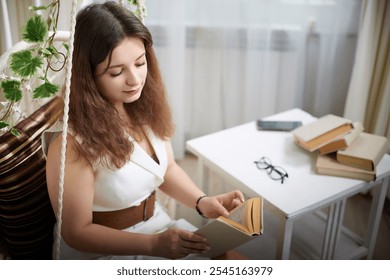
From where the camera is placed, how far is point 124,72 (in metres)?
1.04

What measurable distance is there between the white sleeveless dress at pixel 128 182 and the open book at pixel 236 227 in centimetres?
19

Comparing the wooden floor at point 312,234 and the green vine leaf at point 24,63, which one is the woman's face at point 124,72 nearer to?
the green vine leaf at point 24,63

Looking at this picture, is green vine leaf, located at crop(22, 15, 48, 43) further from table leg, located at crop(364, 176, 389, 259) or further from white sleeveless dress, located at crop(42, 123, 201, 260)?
table leg, located at crop(364, 176, 389, 259)

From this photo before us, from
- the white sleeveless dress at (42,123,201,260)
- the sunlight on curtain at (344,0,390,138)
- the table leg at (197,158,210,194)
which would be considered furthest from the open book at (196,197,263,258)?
the sunlight on curtain at (344,0,390,138)

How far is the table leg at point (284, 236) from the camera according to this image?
129 centimetres

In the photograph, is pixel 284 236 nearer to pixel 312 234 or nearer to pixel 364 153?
pixel 364 153

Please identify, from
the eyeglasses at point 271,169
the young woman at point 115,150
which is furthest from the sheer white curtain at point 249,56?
the young woman at point 115,150

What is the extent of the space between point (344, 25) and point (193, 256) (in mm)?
1591

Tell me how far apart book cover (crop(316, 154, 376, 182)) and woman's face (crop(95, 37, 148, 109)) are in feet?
2.27

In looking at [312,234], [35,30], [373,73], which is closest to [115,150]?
[35,30]

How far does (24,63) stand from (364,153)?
3.47 feet

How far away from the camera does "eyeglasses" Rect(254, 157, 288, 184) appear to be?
4.75 feet
